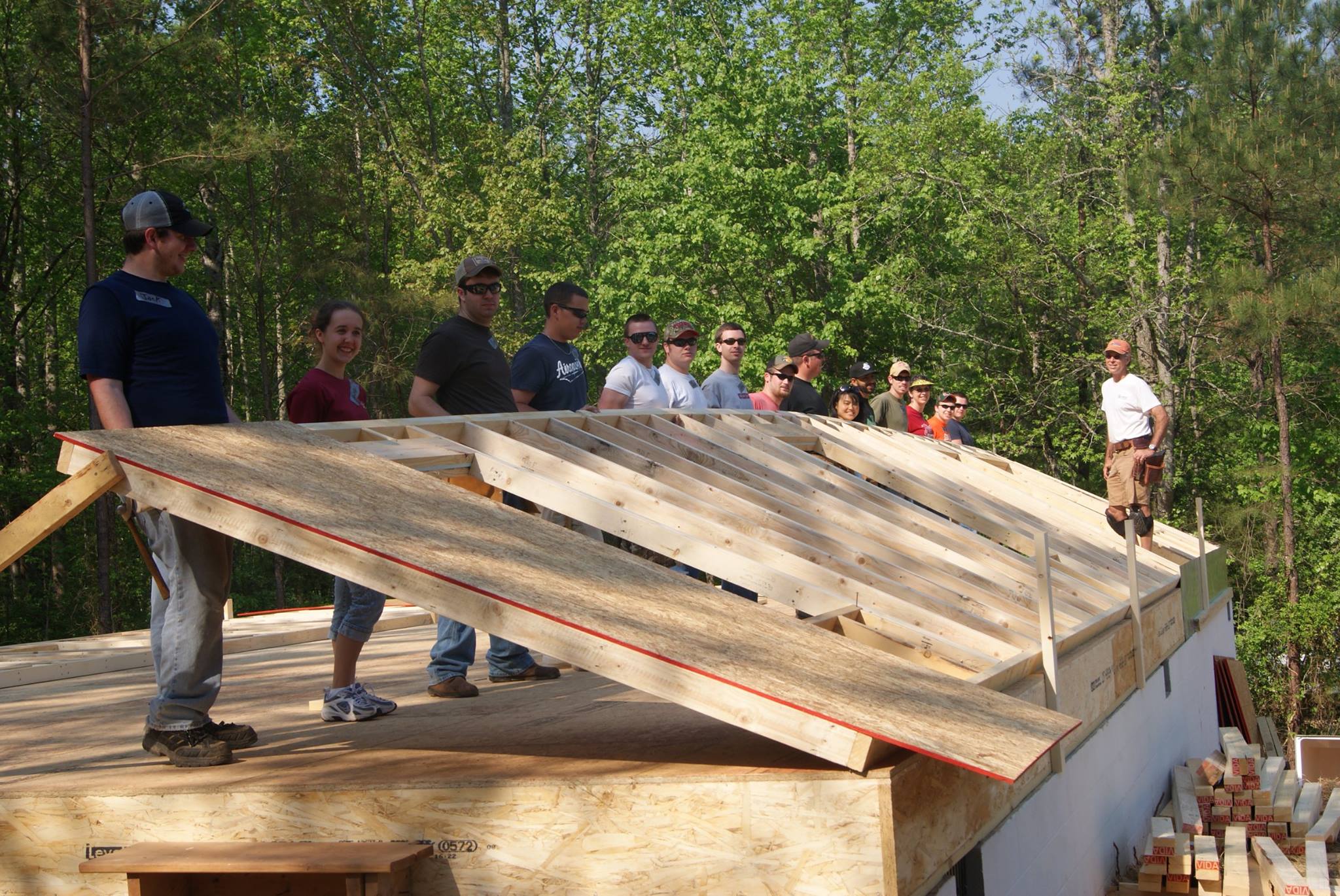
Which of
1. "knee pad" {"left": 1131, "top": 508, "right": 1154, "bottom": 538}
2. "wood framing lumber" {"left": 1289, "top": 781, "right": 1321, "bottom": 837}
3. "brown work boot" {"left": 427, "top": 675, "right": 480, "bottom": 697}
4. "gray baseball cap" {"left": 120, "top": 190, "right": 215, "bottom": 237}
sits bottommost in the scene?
"wood framing lumber" {"left": 1289, "top": 781, "right": 1321, "bottom": 837}

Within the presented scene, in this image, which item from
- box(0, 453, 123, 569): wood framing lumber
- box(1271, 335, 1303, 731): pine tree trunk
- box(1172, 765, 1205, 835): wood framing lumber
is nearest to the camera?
box(0, 453, 123, 569): wood framing lumber

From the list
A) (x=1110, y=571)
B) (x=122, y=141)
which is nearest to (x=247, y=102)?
(x=122, y=141)

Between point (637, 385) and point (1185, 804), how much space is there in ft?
13.0

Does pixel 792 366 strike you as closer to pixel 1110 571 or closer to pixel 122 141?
pixel 1110 571

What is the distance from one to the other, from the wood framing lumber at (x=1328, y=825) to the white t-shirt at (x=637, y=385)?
448 cm

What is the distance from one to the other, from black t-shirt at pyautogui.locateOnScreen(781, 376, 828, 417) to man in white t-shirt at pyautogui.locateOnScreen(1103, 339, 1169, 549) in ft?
6.79

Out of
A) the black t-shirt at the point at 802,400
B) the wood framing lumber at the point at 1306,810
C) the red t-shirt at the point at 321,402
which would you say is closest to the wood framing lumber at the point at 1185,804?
the wood framing lumber at the point at 1306,810

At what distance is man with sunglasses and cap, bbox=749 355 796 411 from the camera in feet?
25.6

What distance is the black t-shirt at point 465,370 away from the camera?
504cm

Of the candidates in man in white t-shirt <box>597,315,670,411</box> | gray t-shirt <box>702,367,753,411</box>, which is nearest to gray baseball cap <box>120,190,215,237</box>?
man in white t-shirt <box>597,315,670,411</box>

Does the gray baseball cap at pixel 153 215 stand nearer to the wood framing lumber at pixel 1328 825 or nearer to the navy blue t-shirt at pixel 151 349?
the navy blue t-shirt at pixel 151 349

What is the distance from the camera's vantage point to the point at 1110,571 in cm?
688

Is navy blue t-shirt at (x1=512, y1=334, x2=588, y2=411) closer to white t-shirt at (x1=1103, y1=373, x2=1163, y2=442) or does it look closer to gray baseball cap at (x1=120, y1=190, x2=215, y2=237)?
gray baseball cap at (x1=120, y1=190, x2=215, y2=237)

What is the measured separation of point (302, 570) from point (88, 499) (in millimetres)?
22275
